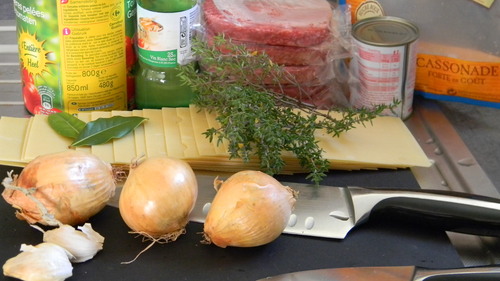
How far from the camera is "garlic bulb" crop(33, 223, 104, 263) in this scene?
3.28ft

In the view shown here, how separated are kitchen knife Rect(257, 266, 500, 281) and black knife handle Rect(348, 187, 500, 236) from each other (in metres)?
0.11

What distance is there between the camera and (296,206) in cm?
110

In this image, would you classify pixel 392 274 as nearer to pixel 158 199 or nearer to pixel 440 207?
pixel 440 207

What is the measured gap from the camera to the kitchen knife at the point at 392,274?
954 mm

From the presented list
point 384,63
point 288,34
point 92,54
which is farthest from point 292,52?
point 92,54

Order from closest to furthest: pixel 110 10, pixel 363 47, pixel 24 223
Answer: pixel 24 223, pixel 110 10, pixel 363 47

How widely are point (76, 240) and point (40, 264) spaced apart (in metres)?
0.06

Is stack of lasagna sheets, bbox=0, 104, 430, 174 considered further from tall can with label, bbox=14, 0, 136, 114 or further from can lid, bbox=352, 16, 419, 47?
can lid, bbox=352, 16, 419, 47

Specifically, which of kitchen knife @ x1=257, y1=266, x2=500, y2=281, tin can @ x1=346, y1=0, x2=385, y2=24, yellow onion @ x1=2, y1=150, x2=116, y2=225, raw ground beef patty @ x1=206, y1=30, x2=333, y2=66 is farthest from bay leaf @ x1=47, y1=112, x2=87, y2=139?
tin can @ x1=346, y1=0, x2=385, y2=24

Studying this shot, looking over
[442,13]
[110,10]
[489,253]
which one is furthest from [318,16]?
[489,253]

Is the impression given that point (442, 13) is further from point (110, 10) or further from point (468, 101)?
point (110, 10)

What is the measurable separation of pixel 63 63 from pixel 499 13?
27.6 inches

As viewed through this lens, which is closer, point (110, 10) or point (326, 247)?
point (326, 247)

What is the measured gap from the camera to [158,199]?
101 cm
